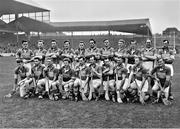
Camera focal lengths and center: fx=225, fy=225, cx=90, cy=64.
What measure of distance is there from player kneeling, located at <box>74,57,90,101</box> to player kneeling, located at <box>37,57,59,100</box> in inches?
24.1

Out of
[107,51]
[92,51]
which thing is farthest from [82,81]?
[107,51]

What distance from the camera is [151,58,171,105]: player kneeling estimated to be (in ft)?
19.7

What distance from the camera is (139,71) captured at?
6.11 m

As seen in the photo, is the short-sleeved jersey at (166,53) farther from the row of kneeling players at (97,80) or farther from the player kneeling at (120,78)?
the player kneeling at (120,78)

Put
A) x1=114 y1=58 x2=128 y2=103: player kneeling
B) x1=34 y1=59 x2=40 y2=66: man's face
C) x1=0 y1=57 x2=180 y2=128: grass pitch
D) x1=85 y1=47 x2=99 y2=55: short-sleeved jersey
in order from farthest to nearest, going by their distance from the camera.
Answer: x1=85 y1=47 x2=99 y2=55: short-sleeved jersey → x1=34 y1=59 x2=40 y2=66: man's face → x1=114 y1=58 x2=128 y2=103: player kneeling → x1=0 y1=57 x2=180 y2=128: grass pitch

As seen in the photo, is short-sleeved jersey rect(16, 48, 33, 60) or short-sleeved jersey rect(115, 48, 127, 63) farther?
short-sleeved jersey rect(16, 48, 33, 60)

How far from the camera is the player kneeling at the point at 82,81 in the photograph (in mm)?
6377

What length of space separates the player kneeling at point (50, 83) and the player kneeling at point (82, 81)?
24.1 inches

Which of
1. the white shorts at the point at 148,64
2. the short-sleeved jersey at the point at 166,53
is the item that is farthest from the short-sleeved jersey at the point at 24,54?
the short-sleeved jersey at the point at 166,53

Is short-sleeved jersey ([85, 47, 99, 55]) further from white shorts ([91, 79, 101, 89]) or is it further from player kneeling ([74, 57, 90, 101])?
white shorts ([91, 79, 101, 89])

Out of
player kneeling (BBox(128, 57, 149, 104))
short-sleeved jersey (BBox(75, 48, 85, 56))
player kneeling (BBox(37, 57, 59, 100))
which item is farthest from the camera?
short-sleeved jersey (BBox(75, 48, 85, 56))

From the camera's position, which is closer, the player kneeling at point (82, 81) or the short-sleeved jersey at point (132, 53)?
the player kneeling at point (82, 81)

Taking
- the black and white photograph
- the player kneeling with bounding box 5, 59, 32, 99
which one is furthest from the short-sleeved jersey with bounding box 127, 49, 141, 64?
the player kneeling with bounding box 5, 59, 32, 99

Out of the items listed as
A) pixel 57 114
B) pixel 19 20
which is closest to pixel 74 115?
pixel 57 114
